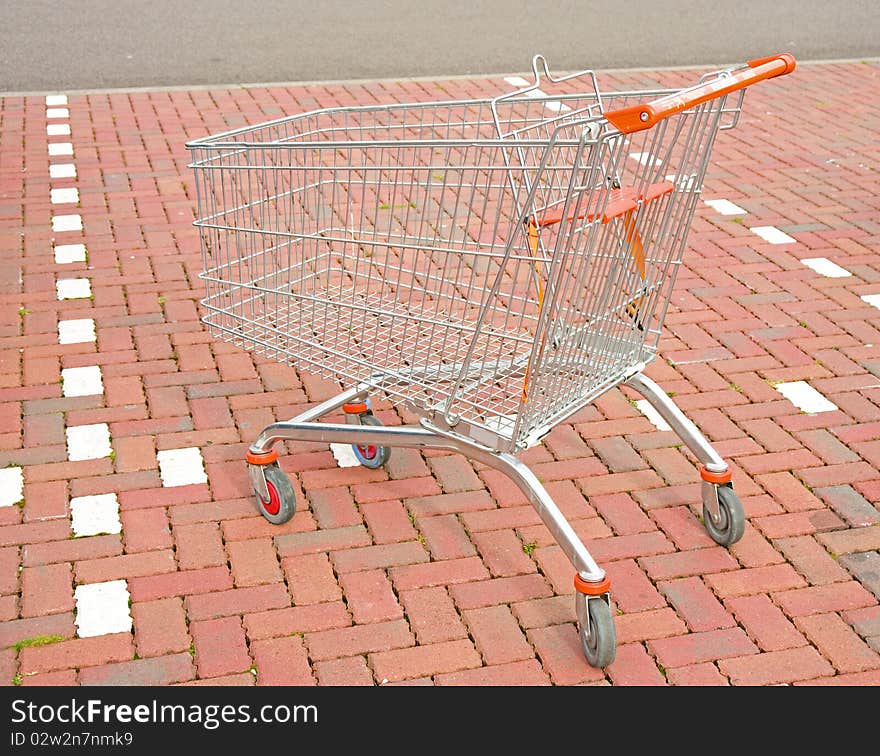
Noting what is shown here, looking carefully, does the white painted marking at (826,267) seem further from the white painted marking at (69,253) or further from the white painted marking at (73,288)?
the white painted marking at (69,253)

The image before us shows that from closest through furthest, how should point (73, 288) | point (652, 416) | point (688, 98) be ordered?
point (688, 98) → point (652, 416) → point (73, 288)

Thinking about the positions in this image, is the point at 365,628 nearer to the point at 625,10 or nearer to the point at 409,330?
the point at 409,330

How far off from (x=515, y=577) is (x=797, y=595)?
2.67 ft

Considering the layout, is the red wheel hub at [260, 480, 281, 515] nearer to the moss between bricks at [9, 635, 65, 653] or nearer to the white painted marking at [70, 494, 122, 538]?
the white painted marking at [70, 494, 122, 538]

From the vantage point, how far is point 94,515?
11.8 ft

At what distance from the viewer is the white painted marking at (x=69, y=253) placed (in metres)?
5.42

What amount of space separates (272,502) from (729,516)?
1.40m

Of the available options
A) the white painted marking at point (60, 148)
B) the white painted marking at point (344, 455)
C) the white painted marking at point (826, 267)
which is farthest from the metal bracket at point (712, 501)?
the white painted marking at point (60, 148)

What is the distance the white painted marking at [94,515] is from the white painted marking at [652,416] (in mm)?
1880

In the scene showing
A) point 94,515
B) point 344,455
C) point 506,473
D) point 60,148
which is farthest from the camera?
point 60,148

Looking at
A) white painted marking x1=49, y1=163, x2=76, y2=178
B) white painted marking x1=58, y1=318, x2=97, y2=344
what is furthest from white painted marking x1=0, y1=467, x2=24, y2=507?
white painted marking x1=49, y1=163, x2=76, y2=178

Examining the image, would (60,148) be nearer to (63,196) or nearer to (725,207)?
(63,196)

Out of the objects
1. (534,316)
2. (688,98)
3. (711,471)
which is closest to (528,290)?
(534,316)

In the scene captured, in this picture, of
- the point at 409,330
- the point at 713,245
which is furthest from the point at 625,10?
the point at 409,330
